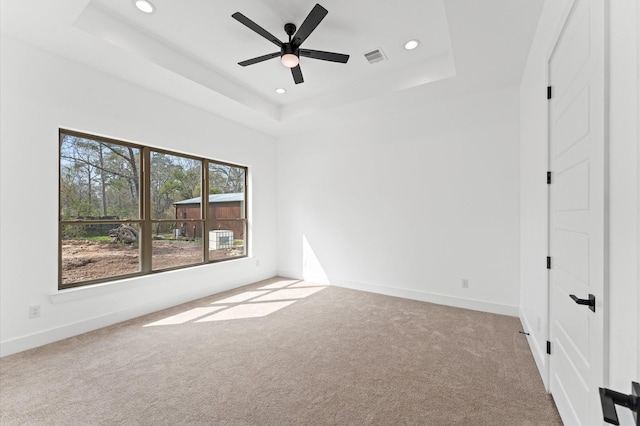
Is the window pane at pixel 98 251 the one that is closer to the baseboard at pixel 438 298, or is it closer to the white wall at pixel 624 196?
the baseboard at pixel 438 298

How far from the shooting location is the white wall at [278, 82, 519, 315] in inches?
140

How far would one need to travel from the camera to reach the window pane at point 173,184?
3840 mm

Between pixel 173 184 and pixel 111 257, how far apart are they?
4.08ft

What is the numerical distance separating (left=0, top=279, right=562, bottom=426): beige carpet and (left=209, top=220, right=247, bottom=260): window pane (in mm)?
1322

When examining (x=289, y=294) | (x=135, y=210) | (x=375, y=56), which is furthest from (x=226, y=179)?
(x=375, y=56)

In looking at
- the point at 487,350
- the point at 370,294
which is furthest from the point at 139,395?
the point at 370,294

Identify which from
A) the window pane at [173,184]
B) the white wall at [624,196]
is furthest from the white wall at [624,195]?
the window pane at [173,184]

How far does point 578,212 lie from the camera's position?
1442 millimetres

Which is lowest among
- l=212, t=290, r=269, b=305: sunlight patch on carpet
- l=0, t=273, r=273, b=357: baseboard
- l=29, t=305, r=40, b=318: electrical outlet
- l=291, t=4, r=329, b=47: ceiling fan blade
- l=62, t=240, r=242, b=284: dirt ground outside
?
l=212, t=290, r=269, b=305: sunlight patch on carpet

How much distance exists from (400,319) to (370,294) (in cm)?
107

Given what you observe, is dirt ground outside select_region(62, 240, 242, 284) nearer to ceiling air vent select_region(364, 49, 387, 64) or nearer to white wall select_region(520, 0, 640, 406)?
ceiling air vent select_region(364, 49, 387, 64)

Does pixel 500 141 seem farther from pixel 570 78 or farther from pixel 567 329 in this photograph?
pixel 567 329

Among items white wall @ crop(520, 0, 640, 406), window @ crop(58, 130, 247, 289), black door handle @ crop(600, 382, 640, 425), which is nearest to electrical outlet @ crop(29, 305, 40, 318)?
window @ crop(58, 130, 247, 289)

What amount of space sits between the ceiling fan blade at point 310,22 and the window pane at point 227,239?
3117 mm
